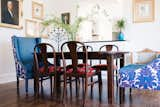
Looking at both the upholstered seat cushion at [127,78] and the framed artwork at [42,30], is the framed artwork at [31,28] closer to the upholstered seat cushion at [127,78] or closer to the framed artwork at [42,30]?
the framed artwork at [42,30]

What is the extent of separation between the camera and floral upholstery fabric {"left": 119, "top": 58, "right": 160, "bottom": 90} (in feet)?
8.65

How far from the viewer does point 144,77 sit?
107 inches

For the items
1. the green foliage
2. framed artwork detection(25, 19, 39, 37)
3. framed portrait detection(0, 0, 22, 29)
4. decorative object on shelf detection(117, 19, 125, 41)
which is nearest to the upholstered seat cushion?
decorative object on shelf detection(117, 19, 125, 41)

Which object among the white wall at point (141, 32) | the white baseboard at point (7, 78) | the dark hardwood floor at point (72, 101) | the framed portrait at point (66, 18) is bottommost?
the dark hardwood floor at point (72, 101)

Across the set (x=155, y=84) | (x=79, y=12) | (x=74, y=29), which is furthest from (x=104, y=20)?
(x=155, y=84)

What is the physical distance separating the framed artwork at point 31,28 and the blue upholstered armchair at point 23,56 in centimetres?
128

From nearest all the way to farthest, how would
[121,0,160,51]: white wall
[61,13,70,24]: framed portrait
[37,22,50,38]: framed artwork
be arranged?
1. [121,0,160,51]: white wall
2. [37,22,50,38]: framed artwork
3. [61,13,70,24]: framed portrait

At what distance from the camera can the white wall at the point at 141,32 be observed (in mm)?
5251

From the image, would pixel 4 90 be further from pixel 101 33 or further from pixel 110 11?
pixel 110 11

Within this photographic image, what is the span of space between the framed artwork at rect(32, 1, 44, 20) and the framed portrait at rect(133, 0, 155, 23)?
106 inches

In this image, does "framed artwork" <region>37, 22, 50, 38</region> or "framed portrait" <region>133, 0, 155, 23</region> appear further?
"framed artwork" <region>37, 22, 50, 38</region>

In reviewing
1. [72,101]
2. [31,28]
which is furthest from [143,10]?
[72,101]

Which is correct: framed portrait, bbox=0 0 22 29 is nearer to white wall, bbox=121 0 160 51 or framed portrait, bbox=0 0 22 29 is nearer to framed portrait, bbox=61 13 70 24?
framed portrait, bbox=61 13 70 24

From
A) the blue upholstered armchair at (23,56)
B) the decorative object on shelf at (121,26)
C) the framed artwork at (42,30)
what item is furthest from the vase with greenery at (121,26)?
the blue upholstered armchair at (23,56)
